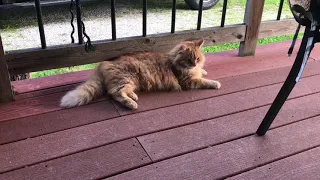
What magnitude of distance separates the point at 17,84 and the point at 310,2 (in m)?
1.76

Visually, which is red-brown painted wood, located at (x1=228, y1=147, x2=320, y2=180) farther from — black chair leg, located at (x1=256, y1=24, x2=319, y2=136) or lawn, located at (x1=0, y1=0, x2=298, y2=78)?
lawn, located at (x1=0, y1=0, x2=298, y2=78)

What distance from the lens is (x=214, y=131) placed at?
65.6 inches

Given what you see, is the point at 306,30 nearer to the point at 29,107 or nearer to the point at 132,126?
the point at 132,126

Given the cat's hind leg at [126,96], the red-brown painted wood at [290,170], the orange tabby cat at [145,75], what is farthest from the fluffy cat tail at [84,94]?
the red-brown painted wood at [290,170]

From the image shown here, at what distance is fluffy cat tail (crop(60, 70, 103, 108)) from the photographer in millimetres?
1843

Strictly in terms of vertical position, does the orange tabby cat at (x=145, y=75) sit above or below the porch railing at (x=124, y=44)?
below

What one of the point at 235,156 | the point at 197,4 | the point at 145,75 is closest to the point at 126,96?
the point at 145,75

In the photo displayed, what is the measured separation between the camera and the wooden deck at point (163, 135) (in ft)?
4.56

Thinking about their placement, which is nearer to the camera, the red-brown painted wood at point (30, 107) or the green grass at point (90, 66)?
the red-brown painted wood at point (30, 107)

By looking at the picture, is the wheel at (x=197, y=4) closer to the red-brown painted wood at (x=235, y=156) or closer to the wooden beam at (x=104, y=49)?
the wooden beam at (x=104, y=49)

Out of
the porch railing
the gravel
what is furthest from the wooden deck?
the gravel

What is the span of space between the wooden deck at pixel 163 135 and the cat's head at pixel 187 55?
21 cm

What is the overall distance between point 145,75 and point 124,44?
28cm

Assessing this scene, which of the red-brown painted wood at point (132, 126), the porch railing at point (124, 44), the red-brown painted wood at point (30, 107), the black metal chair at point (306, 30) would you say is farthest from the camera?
the porch railing at point (124, 44)
